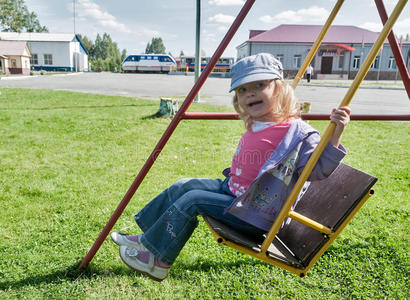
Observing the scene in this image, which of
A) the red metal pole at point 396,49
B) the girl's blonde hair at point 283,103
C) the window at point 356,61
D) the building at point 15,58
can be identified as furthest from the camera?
the building at point 15,58

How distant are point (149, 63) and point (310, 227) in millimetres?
42713

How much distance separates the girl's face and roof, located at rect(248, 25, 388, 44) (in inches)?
1102

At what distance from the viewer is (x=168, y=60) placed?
4156 cm

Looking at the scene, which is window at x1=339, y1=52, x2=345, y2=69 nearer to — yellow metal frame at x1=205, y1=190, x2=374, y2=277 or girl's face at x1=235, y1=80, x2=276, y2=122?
girl's face at x1=235, y1=80, x2=276, y2=122

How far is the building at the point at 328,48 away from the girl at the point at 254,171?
24737 mm

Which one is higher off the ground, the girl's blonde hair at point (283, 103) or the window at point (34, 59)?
the window at point (34, 59)

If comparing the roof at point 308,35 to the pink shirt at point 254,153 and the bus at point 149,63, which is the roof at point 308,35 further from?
the pink shirt at point 254,153

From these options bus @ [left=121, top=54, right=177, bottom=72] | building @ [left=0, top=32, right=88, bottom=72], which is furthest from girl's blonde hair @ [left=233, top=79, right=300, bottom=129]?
building @ [left=0, top=32, right=88, bottom=72]

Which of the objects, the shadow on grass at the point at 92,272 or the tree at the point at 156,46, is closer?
the shadow on grass at the point at 92,272

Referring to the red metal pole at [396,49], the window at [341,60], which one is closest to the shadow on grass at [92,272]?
the red metal pole at [396,49]

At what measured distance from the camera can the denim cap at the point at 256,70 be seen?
5.42ft

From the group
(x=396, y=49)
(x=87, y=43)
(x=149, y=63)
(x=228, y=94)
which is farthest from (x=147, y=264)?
(x=87, y=43)

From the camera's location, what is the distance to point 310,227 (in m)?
1.68

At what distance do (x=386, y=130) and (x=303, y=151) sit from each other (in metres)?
7.13
